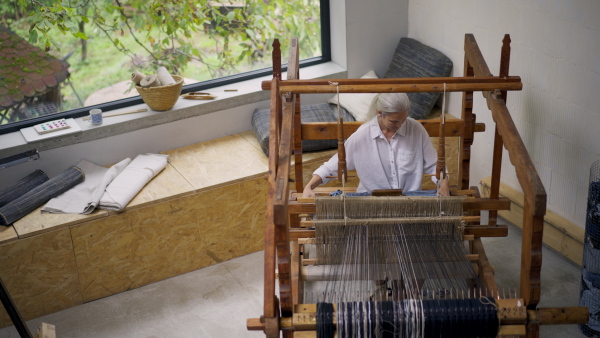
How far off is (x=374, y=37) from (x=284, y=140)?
2.52 metres

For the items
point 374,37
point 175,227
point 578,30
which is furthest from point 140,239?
point 578,30

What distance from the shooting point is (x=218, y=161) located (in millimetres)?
4246

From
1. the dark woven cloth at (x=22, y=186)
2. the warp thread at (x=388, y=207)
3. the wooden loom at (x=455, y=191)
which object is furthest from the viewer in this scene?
the dark woven cloth at (x=22, y=186)

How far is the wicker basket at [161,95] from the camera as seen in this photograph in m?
4.21

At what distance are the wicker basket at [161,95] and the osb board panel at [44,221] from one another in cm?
85

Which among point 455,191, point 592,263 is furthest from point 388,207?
point 592,263

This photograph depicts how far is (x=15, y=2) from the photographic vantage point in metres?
4.10

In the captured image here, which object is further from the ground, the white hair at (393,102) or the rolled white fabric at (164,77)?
the white hair at (393,102)

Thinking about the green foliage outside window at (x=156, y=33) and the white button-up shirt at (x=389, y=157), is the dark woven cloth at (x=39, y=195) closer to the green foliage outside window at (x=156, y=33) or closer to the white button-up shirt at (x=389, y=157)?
the green foliage outside window at (x=156, y=33)

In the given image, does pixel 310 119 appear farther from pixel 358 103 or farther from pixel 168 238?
pixel 168 238

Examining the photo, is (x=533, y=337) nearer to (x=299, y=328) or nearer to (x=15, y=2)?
(x=299, y=328)

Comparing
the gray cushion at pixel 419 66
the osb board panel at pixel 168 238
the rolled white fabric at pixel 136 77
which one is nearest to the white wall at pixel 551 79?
the gray cushion at pixel 419 66

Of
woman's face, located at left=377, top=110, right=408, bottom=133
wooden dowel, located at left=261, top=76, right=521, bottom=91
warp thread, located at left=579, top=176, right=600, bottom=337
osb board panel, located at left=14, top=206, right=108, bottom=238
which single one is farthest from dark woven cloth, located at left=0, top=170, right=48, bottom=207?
warp thread, located at left=579, top=176, right=600, bottom=337

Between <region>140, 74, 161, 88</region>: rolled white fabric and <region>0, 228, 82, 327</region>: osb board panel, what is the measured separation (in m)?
1.08
